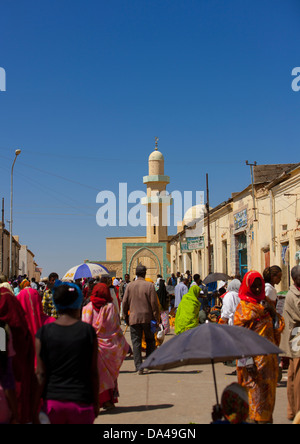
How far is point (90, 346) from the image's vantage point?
3832 mm

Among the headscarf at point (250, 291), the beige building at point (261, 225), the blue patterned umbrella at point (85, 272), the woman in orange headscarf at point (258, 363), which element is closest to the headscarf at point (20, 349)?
the woman in orange headscarf at point (258, 363)

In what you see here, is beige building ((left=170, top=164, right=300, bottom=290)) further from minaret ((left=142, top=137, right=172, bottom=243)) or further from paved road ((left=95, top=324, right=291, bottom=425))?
minaret ((left=142, top=137, right=172, bottom=243))

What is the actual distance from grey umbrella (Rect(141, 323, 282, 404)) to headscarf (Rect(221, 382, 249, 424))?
23cm

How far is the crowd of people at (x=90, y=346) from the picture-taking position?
3.77 metres

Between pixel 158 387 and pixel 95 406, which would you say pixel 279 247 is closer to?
pixel 158 387

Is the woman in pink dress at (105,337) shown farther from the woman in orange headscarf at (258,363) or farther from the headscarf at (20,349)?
the headscarf at (20,349)

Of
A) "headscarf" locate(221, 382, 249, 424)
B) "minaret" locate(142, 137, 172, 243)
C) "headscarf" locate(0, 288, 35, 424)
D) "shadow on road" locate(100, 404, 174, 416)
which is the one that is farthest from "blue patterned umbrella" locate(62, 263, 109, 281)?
"minaret" locate(142, 137, 172, 243)

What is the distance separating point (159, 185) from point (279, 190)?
92.8 ft

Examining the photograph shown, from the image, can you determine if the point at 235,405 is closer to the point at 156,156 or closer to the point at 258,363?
the point at 258,363

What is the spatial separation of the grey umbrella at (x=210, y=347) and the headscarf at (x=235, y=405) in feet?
0.77

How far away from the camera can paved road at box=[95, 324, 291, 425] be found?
6469 mm

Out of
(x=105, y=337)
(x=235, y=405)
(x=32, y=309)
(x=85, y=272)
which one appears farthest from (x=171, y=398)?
(x=85, y=272)

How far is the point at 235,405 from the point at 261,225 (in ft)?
57.6

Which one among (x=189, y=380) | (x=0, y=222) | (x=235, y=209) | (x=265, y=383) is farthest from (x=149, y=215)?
(x=265, y=383)
